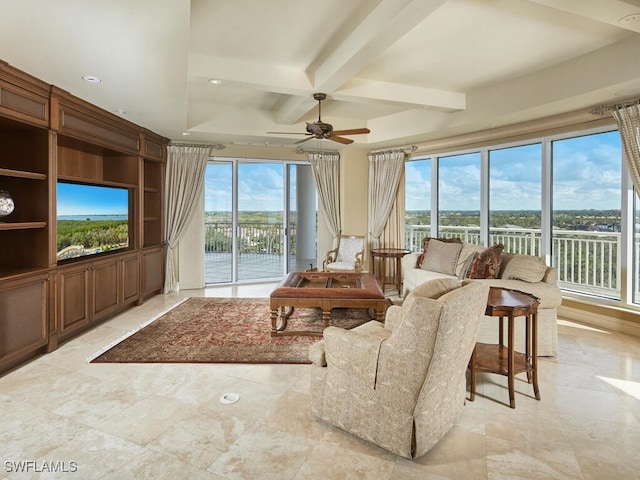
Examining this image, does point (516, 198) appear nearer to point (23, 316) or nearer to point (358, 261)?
point (358, 261)

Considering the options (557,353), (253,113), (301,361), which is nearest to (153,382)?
(301,361)

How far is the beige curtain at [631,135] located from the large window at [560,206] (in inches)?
17.2

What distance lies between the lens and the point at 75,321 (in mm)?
3801

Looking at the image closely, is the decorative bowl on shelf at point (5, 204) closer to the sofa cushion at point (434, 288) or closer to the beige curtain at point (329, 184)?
the sofa cushion at point (434, 288)

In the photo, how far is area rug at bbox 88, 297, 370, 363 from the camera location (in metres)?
3.34

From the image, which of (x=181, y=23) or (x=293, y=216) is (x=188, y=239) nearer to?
(x=293, y=216)

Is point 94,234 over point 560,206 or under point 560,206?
under

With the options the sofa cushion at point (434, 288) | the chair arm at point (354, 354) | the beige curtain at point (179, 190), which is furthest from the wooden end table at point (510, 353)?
the beige curtain at point (179, 190)

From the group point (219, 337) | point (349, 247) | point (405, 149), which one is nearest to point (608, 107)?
point (405, 149)

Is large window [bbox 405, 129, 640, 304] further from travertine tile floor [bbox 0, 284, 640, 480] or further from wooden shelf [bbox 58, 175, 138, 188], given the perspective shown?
wooden shelf [bbox 58, 175, 138, 188]

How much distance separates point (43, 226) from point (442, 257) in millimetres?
4626

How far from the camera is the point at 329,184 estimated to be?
22.3ft

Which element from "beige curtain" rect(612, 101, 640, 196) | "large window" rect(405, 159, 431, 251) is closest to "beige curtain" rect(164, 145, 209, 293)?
"large window" rect(405, 159, 431, 251)

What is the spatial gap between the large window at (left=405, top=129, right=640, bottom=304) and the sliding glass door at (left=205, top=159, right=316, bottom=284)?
8.98 feet
